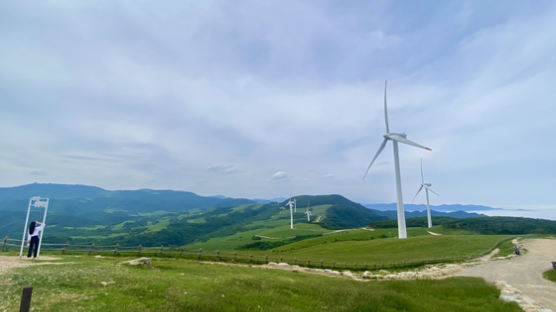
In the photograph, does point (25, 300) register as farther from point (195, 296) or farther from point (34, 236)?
point (34, 236)

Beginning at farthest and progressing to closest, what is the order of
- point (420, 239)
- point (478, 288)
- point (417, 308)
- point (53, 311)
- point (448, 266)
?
point (420, 239), point (448, 266), point (478, 288), point (417, 308), point (53, 311)

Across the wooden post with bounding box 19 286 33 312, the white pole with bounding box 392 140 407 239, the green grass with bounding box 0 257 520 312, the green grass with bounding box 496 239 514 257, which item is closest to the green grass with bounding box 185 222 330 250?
the white pole with bounding box 392 140 407 239

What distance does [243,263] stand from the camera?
39.2 m

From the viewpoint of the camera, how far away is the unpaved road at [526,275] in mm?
20255

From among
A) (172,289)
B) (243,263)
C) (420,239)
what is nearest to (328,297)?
(172,289)

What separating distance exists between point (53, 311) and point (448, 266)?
144 ft

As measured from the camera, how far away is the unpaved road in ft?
66.5

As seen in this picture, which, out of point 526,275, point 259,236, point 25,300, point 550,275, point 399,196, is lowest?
point 259,236

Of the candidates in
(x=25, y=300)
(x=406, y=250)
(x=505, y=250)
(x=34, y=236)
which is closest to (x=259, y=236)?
(x=406, y=250)

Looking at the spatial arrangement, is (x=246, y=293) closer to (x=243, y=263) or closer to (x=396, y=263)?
(x=243, y=263)

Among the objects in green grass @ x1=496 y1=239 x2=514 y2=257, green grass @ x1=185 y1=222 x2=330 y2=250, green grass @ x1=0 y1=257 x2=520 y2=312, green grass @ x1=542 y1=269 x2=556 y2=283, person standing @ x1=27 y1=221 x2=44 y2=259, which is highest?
person standing @ x1=27 y1=221 x2=44 y2=259

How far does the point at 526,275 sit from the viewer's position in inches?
1179

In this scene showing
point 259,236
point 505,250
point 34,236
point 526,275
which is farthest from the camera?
point 259,236

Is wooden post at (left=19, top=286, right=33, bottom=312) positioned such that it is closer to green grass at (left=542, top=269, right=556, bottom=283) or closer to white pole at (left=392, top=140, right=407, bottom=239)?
green grass at (left=542, top=269, right=556, bottom=283)
